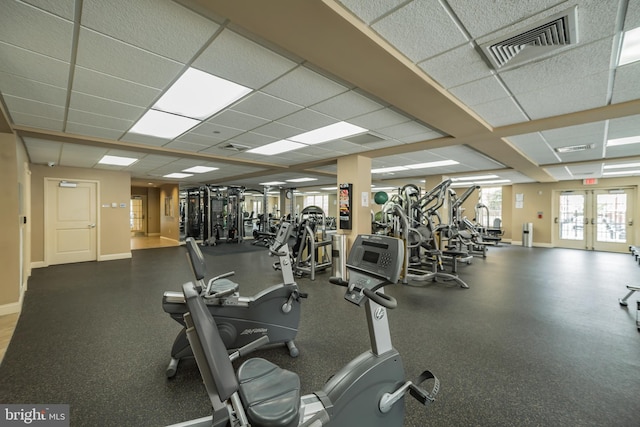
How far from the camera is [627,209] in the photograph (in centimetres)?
889

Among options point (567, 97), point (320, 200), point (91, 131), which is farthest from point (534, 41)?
point (320, 200)

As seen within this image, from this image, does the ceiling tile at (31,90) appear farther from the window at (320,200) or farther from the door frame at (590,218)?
the window at (320,200)

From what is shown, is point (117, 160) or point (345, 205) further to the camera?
point (117, 160)

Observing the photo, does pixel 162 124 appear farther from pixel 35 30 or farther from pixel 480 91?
pixel 480 91

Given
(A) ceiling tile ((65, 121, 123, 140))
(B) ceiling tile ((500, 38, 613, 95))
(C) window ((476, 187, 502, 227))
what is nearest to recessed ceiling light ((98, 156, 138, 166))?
(A) ceiling tile ((65, 121, 123, 140))

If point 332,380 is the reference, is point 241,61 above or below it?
above

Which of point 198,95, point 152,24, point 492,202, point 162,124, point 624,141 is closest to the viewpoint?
point 152,24

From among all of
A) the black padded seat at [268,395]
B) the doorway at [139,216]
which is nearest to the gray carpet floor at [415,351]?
the black padded seat at [268,395]

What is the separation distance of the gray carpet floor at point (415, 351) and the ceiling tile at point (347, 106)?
8.29 ft

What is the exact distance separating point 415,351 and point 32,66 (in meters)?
4.10

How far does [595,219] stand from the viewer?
9.45 metres

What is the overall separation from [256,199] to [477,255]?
1367 centimetres

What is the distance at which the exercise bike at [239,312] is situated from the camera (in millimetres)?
2227

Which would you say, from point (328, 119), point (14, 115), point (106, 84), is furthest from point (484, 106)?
point (14, 115)
